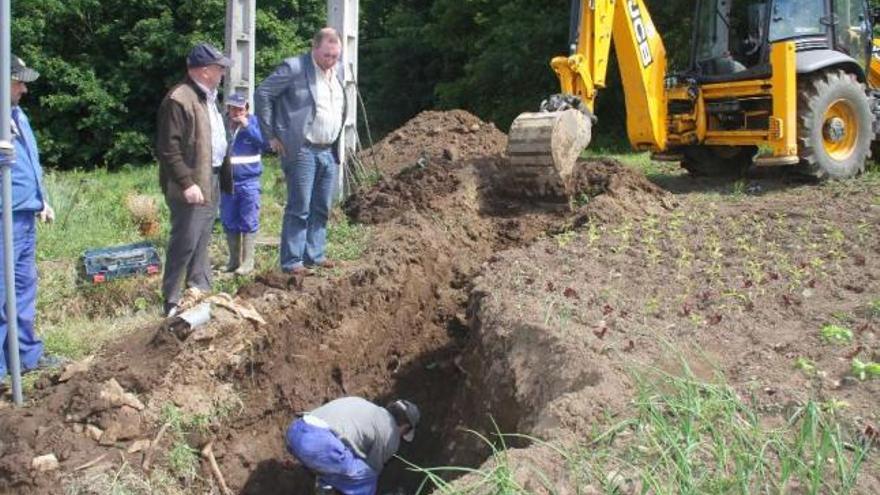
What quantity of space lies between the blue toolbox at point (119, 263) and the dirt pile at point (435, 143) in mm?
3573

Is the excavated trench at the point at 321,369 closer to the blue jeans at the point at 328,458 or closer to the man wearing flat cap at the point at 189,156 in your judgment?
the man wearing flat cap at the point at 189,156

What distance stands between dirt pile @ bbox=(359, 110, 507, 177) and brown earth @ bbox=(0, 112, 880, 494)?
2520 millimetres

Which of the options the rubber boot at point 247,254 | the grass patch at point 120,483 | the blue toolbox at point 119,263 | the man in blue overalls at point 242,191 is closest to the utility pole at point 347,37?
the man in blue overalls at point 242,191

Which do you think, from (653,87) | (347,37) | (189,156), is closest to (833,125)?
(653,87)

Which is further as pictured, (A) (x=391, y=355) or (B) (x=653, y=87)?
(B) (x=653, y=87)

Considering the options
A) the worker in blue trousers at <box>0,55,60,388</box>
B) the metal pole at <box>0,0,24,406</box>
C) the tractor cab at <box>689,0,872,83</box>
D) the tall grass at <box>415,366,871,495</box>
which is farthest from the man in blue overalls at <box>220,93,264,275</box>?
the tractor cab at <box>689,0,872,83</box>

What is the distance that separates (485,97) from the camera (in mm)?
22625

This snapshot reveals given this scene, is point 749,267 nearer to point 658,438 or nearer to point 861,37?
point 658,438

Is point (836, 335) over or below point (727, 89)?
below

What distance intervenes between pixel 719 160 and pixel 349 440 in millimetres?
7468

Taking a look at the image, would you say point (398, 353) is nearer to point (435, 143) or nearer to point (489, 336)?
point (489, 336)

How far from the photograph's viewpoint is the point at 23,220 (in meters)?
5.41

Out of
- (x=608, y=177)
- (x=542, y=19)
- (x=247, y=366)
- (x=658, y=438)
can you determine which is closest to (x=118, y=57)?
(x=542, y=19)

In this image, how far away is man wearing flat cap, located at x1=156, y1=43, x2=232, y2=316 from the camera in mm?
5773
